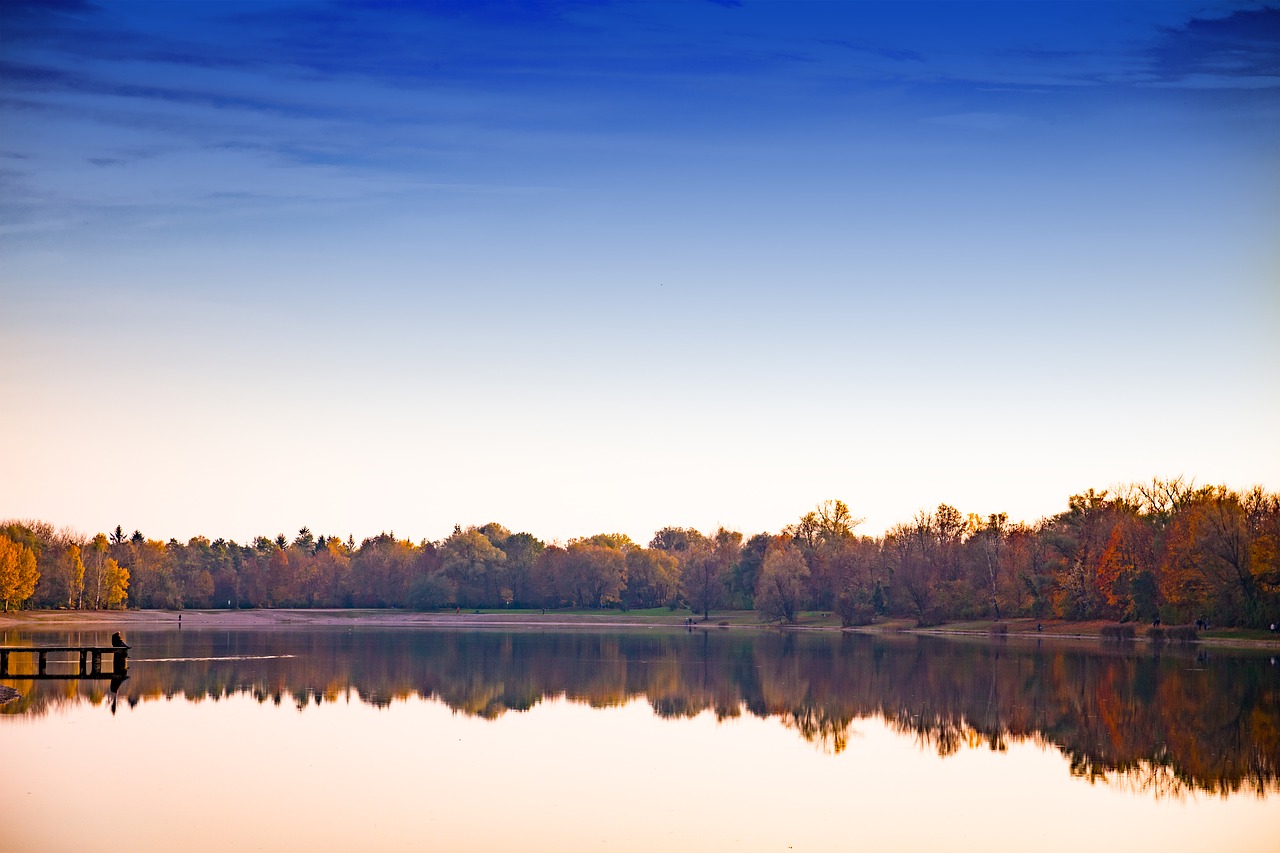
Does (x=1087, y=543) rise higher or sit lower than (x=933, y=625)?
higher

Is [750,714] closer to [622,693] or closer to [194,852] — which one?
[622,693]

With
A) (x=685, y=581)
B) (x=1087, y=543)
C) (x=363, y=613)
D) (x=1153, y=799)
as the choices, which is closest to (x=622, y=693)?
(x=1153, y=799)

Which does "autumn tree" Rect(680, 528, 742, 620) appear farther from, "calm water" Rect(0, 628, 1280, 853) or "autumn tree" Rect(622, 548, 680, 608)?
"calm water" Rect(0, 628, 1280, 853)

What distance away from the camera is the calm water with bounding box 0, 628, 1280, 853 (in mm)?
23031

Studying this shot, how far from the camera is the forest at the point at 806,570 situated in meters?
82.8

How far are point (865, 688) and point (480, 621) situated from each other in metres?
92.4

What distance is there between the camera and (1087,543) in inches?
3885

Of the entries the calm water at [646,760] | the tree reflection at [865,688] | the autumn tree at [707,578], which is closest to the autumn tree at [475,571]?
the autumn tree at [707,578]

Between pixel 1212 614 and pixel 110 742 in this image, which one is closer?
pixel 110 742

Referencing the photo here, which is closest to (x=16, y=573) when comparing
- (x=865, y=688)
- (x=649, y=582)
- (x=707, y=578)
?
(x=649, y=582)

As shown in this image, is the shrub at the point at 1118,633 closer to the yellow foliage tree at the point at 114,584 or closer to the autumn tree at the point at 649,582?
the autumn tree at the point at 649,582

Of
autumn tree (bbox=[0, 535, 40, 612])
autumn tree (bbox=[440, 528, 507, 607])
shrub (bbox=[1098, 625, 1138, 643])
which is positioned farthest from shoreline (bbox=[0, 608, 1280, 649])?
autumn tree (bbox=[440, 528, 507, 607])

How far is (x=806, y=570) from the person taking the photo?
12106cm

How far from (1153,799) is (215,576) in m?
168
